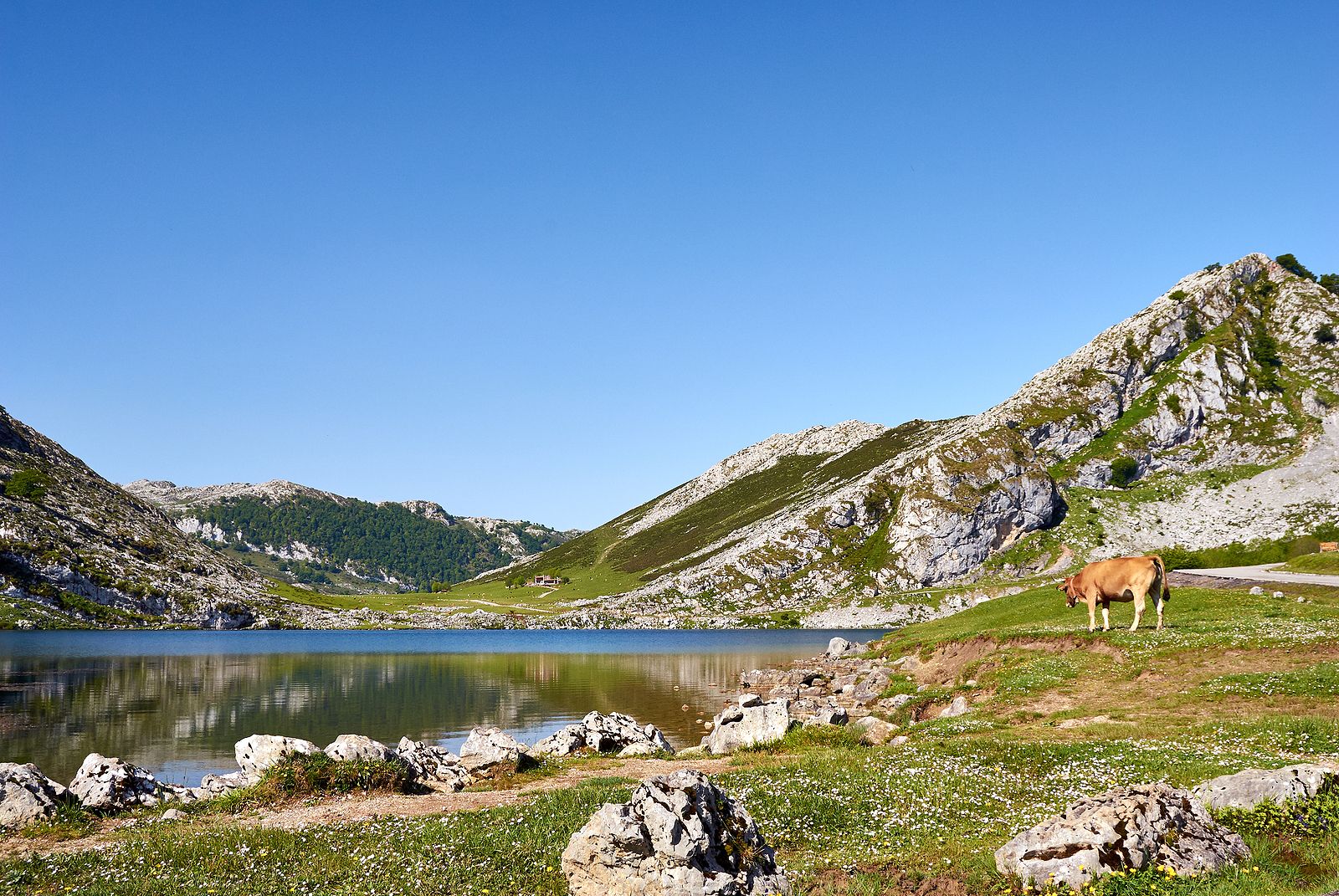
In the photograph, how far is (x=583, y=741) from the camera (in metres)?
39.8

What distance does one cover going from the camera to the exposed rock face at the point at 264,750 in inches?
1151

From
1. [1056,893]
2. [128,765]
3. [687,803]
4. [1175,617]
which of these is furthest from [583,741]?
[1175,617]

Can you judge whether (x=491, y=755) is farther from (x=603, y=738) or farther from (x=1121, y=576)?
(x=1121, y=576)

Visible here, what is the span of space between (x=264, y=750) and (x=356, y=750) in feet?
11.4

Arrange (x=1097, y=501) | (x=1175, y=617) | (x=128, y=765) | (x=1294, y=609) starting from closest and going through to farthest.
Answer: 1. (x=128, y=765)
2. (x=1294, y=609)
3. (x=1175, y=617)
4. (x=1097, y=501)

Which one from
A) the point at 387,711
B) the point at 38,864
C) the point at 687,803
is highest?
the point at 687,803

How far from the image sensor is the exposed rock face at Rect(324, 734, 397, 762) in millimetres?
29156

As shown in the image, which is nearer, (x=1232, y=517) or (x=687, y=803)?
(x=687, y=803)

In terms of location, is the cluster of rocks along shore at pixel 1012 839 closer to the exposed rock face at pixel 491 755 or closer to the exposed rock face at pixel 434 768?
the exposed rock face at pixel 434 768

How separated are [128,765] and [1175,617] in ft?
173

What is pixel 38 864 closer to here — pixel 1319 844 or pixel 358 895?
pixel 358 895

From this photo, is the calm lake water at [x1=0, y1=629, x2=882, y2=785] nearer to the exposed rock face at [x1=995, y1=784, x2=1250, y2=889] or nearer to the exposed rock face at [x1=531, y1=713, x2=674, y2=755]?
the exposed rock face at [x1=531, y1=713, x2=674, y2=755]

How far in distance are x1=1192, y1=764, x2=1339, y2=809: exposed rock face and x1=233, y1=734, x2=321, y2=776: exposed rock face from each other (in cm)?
2685

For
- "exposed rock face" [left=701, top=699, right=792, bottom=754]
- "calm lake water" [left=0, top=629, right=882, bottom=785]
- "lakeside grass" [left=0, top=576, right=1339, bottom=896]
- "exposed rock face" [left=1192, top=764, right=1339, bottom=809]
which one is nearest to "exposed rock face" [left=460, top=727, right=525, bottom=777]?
"lakeside grass" [left=0, top=576, right=1339, bottom=896]
